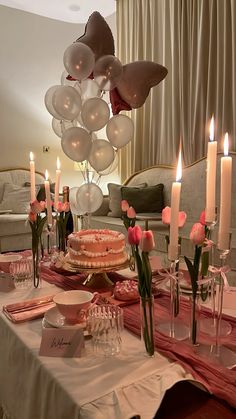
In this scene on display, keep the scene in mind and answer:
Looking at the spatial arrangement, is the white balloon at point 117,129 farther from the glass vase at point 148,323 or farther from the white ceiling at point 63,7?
the white ceiling at point 63,7

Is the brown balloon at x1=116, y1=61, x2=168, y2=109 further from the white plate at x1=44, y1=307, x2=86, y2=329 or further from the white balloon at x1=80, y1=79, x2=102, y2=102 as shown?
the white plate at x1=44, y1=307, x2=86, y2=329

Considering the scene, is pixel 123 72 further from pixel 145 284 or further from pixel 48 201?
pixel 145 284

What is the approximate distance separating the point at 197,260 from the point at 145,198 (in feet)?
8.91

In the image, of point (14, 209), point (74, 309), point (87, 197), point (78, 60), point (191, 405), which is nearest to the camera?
point (191, 405)

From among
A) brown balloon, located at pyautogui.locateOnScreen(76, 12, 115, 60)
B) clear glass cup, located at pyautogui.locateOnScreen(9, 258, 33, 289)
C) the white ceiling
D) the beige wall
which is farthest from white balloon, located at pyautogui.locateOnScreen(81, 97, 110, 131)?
the white ceiling

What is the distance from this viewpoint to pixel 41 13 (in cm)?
502

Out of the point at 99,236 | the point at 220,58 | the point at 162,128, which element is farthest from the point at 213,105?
the point at 99,236

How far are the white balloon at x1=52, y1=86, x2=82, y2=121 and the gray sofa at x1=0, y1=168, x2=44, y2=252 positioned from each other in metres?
1.39

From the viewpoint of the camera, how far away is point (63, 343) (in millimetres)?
900

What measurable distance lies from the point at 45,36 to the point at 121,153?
2.10m

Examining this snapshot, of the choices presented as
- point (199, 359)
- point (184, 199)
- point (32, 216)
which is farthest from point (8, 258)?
point (184, 199)

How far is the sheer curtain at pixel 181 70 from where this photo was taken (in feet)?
10.7

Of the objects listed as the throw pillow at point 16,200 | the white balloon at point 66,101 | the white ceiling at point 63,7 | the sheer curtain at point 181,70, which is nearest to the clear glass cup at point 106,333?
the white balloon at point 66,101

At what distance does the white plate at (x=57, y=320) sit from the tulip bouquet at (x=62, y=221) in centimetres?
69
